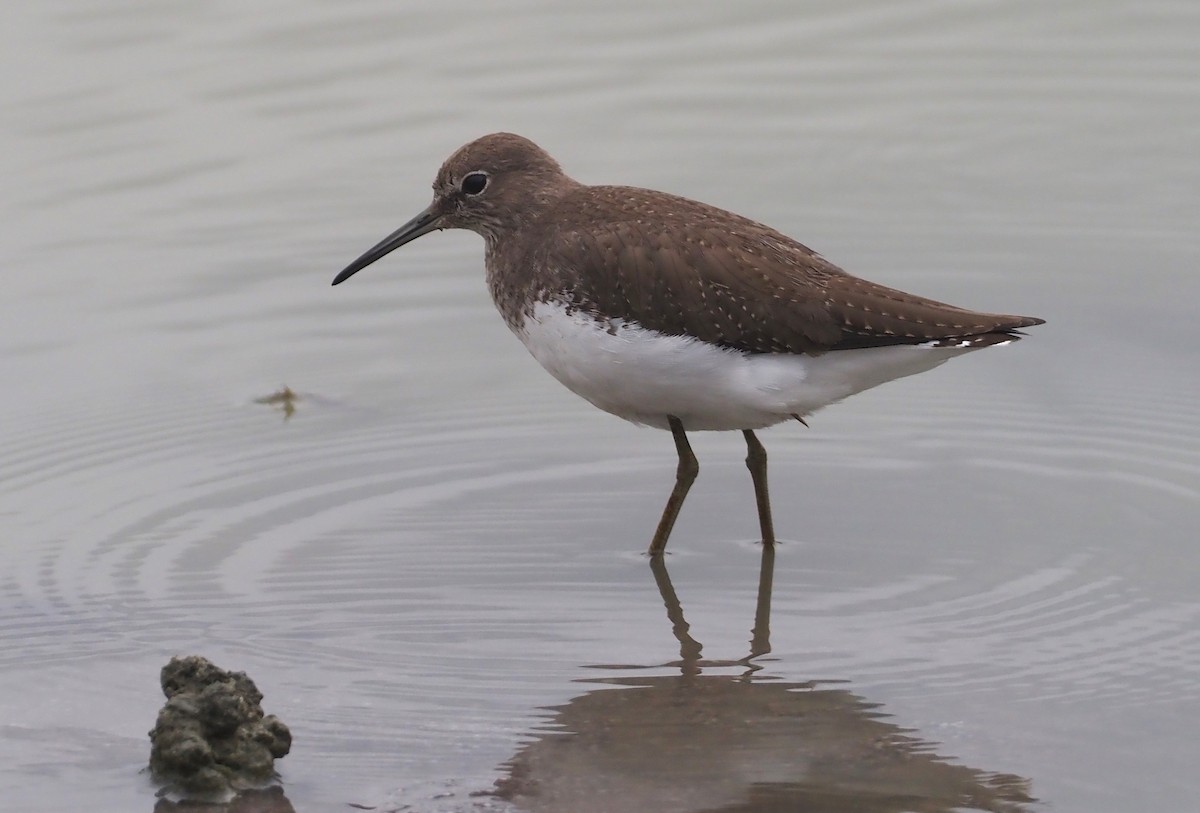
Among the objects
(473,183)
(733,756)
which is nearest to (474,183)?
(473,183)

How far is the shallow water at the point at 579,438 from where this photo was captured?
5938mm

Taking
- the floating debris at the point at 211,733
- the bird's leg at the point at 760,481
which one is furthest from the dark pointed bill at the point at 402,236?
the floating debris at the point at 211,733

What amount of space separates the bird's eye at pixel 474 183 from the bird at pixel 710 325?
76 centimetres

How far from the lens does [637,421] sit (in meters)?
7.77

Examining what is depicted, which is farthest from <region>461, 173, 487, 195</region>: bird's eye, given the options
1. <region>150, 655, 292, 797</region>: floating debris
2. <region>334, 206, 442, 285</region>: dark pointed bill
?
<region>150, 655, 292, 797</region>: floating debris

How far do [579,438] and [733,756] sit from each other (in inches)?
122

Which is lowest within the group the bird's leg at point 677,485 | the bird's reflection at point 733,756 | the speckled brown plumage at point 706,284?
the bird's reflection at point 733,756

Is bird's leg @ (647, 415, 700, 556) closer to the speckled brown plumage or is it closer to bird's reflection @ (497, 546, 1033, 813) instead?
the speckled brown plumage

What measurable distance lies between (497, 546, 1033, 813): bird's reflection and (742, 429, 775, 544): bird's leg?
3.89 feet

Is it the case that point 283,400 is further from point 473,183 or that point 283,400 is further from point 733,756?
point 733,756

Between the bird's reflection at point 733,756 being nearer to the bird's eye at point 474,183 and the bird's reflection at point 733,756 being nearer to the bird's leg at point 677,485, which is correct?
the bird's leg at point 677,485

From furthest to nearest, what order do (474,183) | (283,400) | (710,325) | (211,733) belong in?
(283,400), (474,183), (710,325), (211,733)

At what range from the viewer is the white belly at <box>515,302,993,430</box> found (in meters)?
7.32

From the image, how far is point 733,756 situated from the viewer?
5715 mm
